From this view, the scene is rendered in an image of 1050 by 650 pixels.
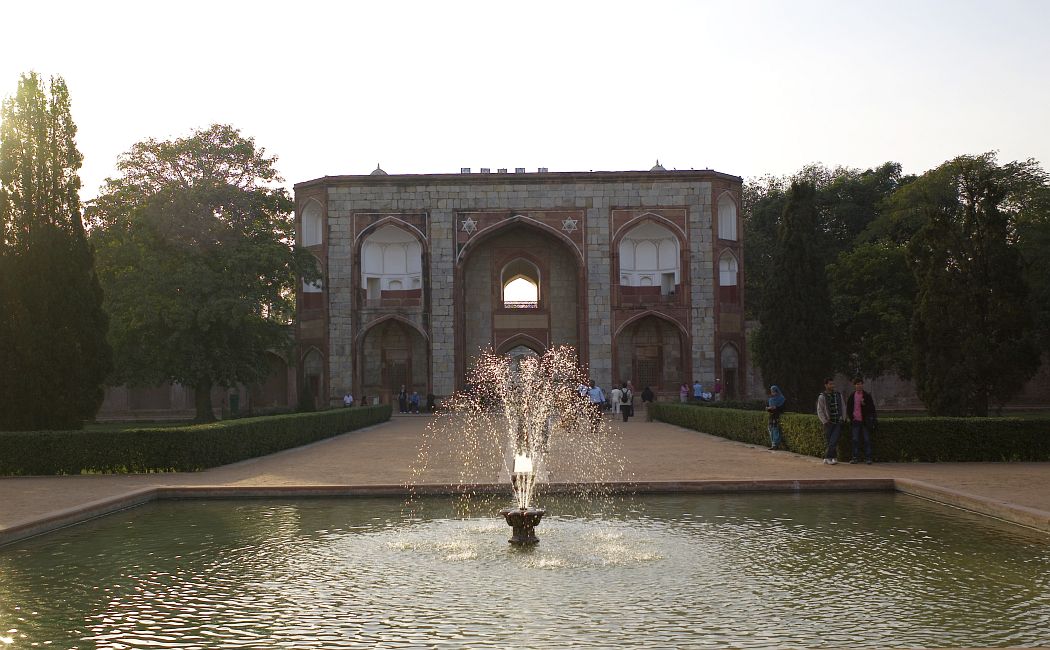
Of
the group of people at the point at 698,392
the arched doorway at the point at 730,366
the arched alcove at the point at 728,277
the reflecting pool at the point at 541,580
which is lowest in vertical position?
the reflecting pool at the point at 541,580

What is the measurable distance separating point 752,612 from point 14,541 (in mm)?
6029

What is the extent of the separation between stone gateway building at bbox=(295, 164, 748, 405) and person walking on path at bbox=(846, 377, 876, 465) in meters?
22.5

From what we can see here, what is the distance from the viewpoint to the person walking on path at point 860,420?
13.6 meters

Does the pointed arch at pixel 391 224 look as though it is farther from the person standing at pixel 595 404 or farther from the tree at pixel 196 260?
the person standing at pixel 595 404

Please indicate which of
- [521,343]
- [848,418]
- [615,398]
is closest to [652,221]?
[521,343]

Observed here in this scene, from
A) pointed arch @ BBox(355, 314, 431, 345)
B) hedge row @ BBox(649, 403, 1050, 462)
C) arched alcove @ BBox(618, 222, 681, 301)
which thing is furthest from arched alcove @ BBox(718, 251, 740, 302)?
hedge row @ BBox(649, 403, 1050, 462)

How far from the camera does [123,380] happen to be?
89.0 feet

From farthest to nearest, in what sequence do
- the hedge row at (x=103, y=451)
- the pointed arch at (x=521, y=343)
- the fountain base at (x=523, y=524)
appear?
the pointed arch at (x=521, y=343)
the hedge row at (x=103, y=451)
the fountain base at (x=523, y=524)

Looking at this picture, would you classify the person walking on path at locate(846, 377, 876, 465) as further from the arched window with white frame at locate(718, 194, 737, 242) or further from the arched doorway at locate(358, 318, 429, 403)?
the arched doorway at locate(358, 318, 429, 403)

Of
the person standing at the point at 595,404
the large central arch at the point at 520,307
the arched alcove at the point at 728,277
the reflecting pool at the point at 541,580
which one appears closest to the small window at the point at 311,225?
the large central arch at the point at 520,307

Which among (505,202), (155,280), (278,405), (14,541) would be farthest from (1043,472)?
(278,405)

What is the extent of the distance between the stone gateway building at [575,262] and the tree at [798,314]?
41.8 ft

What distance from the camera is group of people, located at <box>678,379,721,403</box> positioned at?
116 ft

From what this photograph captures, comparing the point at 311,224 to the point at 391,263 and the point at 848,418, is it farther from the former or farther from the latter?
the point at 848,418
